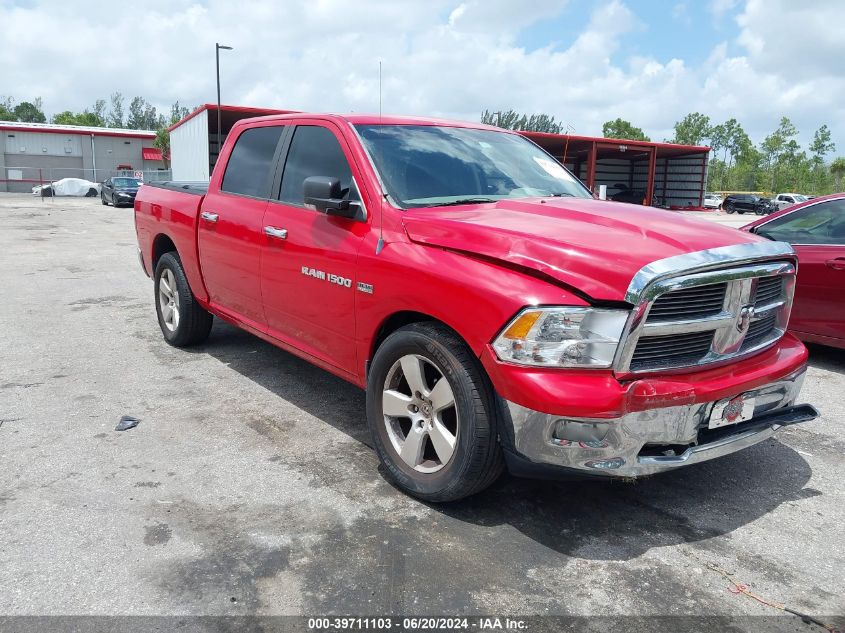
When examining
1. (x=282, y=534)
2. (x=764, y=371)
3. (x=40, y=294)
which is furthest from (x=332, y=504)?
(x=40, y=294)

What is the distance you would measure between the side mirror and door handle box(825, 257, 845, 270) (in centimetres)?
411

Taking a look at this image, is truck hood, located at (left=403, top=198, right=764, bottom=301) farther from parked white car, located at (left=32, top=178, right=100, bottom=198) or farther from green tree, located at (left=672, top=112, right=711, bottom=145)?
green tree, located at (left=672, top=112, right=711, bottom=145)

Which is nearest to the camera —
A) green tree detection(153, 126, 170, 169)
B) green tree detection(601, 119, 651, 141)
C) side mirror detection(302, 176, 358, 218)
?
side mirror detection(302, 176, 358, 218)

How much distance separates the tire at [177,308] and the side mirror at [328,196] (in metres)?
2.49

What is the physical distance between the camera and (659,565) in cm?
299

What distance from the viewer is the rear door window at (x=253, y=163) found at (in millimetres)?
4820

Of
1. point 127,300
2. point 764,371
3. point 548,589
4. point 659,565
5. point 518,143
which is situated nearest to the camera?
point 548,589

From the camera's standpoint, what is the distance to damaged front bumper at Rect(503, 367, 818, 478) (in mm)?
2848

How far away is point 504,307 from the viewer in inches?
115

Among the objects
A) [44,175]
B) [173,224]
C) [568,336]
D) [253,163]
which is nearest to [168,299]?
[173,224]

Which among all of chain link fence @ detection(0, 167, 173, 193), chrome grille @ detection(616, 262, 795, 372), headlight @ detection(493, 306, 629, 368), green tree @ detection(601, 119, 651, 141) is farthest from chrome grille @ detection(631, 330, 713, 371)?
green tree @ detection(601, 119, 651, 141)

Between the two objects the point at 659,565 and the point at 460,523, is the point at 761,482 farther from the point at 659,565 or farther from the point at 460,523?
the point at 460,523

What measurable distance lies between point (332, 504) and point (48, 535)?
1.27 m

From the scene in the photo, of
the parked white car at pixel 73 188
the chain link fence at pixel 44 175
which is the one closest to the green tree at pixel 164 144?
the chain link fence at pixel 44 175
